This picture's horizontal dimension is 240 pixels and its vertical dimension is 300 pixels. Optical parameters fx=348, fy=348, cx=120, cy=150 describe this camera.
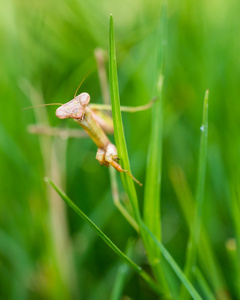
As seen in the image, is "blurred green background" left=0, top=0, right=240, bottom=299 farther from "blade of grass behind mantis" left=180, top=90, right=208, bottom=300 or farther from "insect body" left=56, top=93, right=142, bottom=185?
"insect body" left=56, top=93, right=142, bottom=185

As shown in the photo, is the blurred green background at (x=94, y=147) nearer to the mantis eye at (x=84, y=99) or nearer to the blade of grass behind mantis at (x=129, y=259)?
the blade of grass behind mantis at (x=129, y=259)

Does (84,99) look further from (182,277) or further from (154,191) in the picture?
(182,277)

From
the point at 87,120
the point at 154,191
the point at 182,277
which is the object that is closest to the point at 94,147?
the point at 87,120

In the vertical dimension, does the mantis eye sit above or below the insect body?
above

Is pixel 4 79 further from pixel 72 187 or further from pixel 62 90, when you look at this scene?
pixel 72 187

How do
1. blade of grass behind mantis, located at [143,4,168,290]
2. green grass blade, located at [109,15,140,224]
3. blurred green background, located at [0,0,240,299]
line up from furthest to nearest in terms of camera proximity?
blurred green background, located at [0,0,240,299], blade of grass behind mantis, located at [143,4,168,290], green grass blade, located at [109,15,140,224]

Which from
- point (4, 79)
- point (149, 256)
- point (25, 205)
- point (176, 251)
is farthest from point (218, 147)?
point (4, 79)

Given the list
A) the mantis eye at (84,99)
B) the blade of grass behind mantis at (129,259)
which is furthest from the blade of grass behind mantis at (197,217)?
the mantis eye at (84,99)

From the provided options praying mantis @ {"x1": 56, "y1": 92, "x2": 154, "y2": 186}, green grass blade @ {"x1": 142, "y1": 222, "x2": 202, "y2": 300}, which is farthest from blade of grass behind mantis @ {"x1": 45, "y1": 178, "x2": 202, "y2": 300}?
praying mantis @ {"x1": 56, "y1": 92, "x2": 154, "y2": 186}
